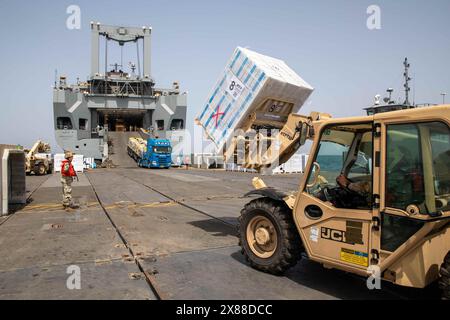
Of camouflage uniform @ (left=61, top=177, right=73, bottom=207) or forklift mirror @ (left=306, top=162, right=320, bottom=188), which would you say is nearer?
forklift mirror @ (left=306, top=162, right=320, bottom=188)

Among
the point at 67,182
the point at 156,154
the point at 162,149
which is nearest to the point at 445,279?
the point at 67,182

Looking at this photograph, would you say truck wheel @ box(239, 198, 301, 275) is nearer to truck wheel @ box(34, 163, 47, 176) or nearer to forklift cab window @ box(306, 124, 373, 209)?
forklift cab window @ box(306, 124, 373, 209)

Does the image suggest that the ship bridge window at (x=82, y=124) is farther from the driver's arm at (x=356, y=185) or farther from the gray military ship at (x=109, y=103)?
the driver's arm at (x=356, y=185)

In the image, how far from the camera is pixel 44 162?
2447 centimetres

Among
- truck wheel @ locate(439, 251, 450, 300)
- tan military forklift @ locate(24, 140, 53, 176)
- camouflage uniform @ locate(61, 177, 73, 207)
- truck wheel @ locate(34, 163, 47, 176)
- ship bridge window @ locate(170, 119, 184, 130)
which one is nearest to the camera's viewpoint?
truck wheel @ locate(439, 251, 450, 300)

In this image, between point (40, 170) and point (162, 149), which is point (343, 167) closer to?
point (40, 170)

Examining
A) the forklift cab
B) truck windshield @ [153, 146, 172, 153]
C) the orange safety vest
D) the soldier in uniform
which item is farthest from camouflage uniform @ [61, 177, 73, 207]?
truck windshield @ [153, 146, 172, 153]

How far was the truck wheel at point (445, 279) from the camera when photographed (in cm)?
315

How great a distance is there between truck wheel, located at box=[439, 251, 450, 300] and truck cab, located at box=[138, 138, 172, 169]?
3128cm

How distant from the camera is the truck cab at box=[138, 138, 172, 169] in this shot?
109 ft

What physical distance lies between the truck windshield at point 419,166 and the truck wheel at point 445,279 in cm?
52

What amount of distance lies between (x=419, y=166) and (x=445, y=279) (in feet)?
3.68

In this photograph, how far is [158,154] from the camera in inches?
1316
